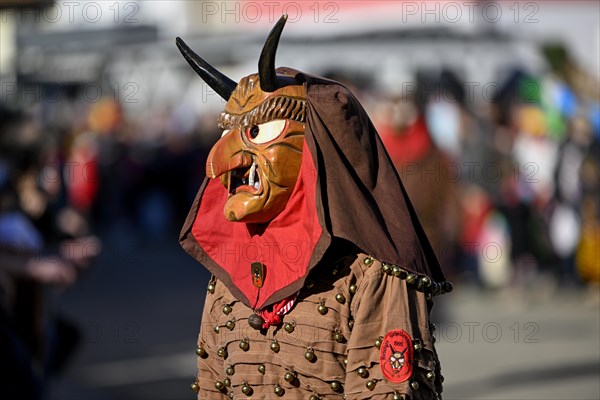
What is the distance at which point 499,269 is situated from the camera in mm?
12039

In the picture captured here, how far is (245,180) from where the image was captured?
3.32 m

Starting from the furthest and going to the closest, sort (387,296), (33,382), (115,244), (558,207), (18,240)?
(115,244) → (558,207) → (18,240) → (33,382) → (387,296)

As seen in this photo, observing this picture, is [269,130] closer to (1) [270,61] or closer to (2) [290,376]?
(1) [270,61]

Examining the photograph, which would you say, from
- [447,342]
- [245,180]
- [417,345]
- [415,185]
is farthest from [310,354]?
[447,342]

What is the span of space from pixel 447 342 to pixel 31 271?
4190 millimetres

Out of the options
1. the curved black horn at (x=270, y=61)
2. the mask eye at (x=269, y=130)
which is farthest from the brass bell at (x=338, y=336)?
the curved black horn at (x=270, y=61)

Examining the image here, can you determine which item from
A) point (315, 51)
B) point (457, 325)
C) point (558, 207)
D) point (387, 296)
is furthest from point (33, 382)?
point (315, 51)

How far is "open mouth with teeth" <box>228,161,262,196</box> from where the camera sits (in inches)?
127

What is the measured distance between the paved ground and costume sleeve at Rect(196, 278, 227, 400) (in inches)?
155

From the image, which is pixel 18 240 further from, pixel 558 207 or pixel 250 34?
pixel 250 34

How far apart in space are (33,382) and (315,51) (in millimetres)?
15287

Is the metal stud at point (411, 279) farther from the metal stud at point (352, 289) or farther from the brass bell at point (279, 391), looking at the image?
the brass bell at point (279, 391)

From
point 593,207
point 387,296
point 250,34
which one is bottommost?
point 593,207

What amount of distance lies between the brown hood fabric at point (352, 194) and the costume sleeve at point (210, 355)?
7.0 inches
